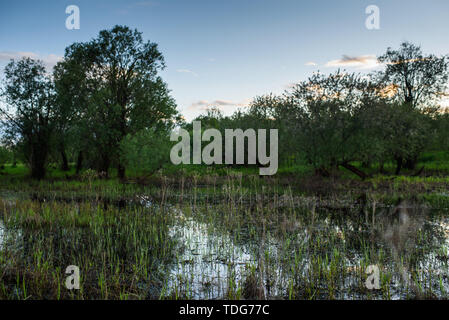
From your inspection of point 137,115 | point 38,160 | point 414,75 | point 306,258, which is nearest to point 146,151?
point 137,115

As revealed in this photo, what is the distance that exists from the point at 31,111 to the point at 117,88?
29.7ft

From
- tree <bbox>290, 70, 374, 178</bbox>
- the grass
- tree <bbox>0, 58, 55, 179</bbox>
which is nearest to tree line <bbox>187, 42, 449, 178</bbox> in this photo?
tree <bbox>290, 70, 374, 178</bbox>

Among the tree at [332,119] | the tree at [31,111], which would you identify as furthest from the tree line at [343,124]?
the tree at [31,111]

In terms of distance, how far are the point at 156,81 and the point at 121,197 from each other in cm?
1639

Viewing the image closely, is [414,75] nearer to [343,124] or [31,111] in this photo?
[343,124]

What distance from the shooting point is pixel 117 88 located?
3294 centimetres

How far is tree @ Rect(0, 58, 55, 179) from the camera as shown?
33094mm

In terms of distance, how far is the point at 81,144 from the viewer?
103 ft

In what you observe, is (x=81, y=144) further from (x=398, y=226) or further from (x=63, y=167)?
(x=398, y=226)

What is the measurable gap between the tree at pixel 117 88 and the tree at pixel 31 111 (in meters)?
3.45

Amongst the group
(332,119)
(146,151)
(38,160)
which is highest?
(332,119)

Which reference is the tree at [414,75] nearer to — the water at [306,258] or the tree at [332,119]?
the tree at [332,119]

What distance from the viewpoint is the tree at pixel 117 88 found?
105 feet
